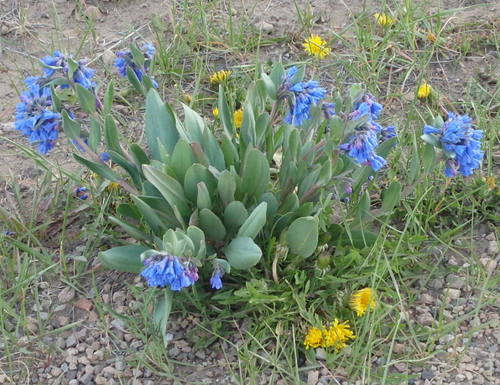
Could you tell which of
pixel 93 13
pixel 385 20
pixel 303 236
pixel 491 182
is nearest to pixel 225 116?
pixel 303 236

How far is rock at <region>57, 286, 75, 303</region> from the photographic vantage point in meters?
2.68

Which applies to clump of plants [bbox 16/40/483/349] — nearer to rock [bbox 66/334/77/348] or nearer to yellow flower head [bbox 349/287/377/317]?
yellow flower head [bbox 349/287/377/317]

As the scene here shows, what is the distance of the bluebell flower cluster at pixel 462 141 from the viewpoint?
2.19m

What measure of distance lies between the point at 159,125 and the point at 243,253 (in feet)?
1.96

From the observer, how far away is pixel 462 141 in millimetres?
2205

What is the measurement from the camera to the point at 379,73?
138 inches

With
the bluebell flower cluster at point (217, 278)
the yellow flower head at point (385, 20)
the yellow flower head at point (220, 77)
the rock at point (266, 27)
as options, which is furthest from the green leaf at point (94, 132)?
the yellow flower head at point (385, 20)

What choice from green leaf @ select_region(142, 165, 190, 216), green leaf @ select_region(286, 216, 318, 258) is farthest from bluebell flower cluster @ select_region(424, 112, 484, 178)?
green leaf @ select_region(142, 165, 190, 216)

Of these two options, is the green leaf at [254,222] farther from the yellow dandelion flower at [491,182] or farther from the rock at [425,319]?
the yellow dandelion flower at [491,182]

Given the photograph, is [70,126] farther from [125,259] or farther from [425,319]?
[425,319]

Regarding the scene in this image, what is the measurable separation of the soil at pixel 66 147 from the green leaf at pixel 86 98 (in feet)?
2.33

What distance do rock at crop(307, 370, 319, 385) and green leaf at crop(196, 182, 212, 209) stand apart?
2.11ft

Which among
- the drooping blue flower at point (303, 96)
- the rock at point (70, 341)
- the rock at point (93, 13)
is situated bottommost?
the rock at point (70, 341)

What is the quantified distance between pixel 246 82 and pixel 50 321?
150cm
